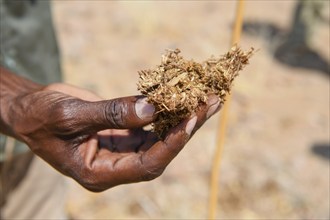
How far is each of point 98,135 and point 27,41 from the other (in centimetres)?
72

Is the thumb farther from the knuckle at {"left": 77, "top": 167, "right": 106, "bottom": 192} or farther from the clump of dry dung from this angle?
the knuckle at {"left": 77, "top": 167, "right": 106, "bottom": 192}

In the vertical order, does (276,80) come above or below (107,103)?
below

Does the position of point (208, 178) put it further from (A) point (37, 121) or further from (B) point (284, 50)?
(B) point (284, 50)

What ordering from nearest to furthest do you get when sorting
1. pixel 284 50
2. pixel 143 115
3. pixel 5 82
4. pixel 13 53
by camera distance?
pixel 143 115, pixel 5 82, pixel 13 53, pixel 284 50

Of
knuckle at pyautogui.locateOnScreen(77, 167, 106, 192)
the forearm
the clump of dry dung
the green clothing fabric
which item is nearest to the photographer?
the clump of dry dung

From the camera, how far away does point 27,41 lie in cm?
181

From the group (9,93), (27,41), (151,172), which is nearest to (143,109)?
(151,172)

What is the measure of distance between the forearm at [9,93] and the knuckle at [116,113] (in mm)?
367

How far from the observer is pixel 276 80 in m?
3.85

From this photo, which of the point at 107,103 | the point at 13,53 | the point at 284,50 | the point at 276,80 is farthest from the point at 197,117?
the point at 284,50

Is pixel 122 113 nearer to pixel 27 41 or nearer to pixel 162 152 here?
pixel 162 152

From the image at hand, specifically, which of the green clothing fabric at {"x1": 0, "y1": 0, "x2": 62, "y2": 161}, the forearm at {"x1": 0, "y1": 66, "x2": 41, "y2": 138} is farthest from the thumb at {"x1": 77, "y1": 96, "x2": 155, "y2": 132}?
the green clothing fabric at {"x1": 0, "y1": 0, "x2": 62, "y2": 161}

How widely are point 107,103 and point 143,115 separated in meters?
0.08

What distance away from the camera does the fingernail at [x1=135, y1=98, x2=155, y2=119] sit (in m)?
1.01
